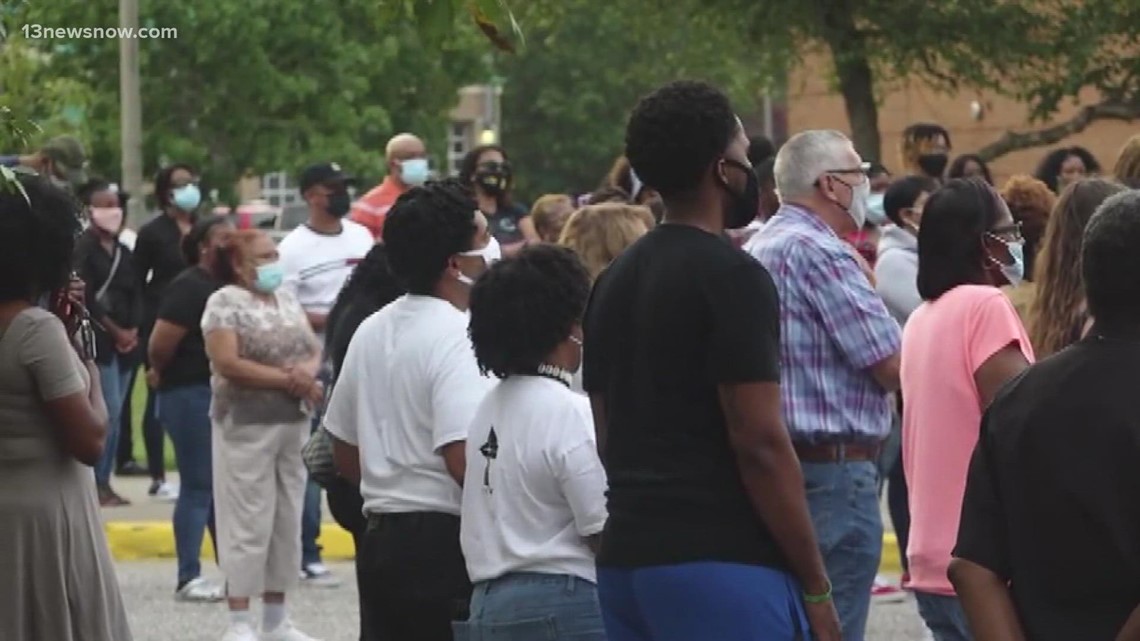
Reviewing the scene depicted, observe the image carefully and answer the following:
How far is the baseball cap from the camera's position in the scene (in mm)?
14461

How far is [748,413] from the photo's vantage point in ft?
16.4

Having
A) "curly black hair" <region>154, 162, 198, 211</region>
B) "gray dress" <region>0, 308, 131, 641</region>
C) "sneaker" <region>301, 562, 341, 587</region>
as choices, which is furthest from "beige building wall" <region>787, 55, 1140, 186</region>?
"gray dress" <region>0, 308, 131, 641</region>

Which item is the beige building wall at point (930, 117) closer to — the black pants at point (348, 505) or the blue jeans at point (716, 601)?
the black pants at point (348, 505)

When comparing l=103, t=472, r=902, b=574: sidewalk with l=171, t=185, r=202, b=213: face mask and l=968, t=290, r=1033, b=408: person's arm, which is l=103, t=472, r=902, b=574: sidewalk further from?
l=968, t=290, r=1033, b=408: person's arm

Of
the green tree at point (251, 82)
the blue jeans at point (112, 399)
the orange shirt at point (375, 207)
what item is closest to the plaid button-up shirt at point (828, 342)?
the orange shirt at point (375, 207)

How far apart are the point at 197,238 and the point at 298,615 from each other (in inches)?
74.7

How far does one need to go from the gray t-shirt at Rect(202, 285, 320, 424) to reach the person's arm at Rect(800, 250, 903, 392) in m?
4.18

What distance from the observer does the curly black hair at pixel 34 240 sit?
20.8 ft

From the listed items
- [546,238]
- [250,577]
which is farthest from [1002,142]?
[250,577]

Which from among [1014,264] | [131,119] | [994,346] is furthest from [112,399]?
[131,119]

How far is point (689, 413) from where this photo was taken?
510 cm

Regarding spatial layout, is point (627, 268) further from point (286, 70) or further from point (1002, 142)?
point (286, 70)

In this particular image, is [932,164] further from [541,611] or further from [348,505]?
[541,611]

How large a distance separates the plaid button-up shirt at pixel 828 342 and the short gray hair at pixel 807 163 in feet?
0.88
